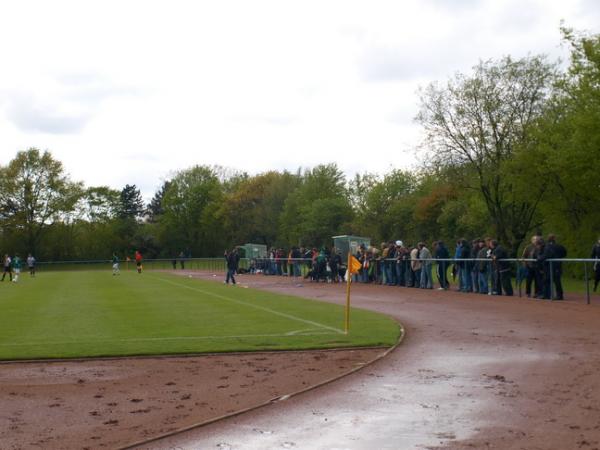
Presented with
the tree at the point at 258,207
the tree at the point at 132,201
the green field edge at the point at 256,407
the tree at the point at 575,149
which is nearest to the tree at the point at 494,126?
the tree at the point at 575,149

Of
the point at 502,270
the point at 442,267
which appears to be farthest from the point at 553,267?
the point at 442,267

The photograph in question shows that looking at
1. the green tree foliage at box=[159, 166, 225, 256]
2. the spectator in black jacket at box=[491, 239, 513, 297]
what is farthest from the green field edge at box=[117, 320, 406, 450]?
the green tree foliage at box=[159, 166, 225, 256]

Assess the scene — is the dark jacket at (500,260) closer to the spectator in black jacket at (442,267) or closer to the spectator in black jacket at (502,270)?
the spectator in black jacket at (502,270)

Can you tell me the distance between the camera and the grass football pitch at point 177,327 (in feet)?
42.0

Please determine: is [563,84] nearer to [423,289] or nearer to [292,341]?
[423,289]

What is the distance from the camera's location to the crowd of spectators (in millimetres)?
21422

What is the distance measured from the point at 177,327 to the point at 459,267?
13.1 metres

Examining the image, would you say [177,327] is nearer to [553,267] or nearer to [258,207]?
[553,267]

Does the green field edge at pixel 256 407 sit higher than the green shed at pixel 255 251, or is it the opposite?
the green shed at pixel 255 251

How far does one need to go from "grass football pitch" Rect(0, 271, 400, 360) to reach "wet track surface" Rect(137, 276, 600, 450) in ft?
5.96

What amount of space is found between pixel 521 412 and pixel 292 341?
6093 millimetres

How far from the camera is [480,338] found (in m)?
13.5

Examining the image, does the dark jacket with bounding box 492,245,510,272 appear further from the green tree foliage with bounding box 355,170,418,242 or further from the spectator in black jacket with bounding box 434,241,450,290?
the green tree foliage with bounding box 355,170,418,242

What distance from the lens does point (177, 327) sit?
16016mm
